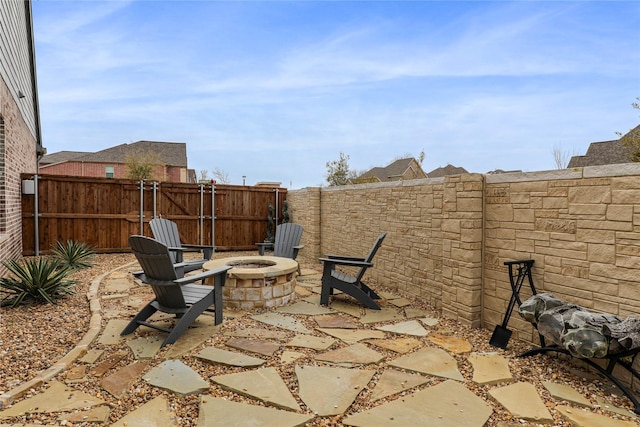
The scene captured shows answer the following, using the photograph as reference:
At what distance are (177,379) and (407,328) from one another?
2.28 m

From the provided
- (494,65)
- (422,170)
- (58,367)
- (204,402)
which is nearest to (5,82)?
(58,367)

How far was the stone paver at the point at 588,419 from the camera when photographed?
2.06 metres

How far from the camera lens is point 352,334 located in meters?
3.58

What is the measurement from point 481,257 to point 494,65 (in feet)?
24.0

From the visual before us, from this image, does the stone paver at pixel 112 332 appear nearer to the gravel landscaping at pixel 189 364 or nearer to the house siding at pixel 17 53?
the gravel landscaping at pixel 189 364

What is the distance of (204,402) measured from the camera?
7.29 ft

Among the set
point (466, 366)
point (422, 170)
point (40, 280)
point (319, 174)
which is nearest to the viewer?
point (466, 366)

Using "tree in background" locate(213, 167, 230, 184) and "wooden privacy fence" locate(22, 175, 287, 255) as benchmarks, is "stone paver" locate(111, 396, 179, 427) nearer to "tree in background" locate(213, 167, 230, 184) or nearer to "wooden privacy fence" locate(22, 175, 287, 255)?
"wooden privacy fence" locate(22, 175, 287, 255)

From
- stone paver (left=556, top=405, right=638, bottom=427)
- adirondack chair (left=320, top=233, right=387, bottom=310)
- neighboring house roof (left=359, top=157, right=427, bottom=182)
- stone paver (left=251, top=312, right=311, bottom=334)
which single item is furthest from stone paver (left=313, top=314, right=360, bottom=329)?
neighboring house roof (left=359, top=157, right=427, bottom=182)

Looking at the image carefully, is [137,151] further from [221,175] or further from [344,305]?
[344,305]

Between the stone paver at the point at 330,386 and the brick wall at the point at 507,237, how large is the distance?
5.70 feet

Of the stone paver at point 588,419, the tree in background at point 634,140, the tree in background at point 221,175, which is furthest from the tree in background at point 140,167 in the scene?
the stone paver at point 588,419

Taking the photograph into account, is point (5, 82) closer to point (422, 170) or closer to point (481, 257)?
point (481, 257)

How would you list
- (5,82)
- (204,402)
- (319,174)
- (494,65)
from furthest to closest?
(319,174) < (494,65) < (5,82) < (204,402)
